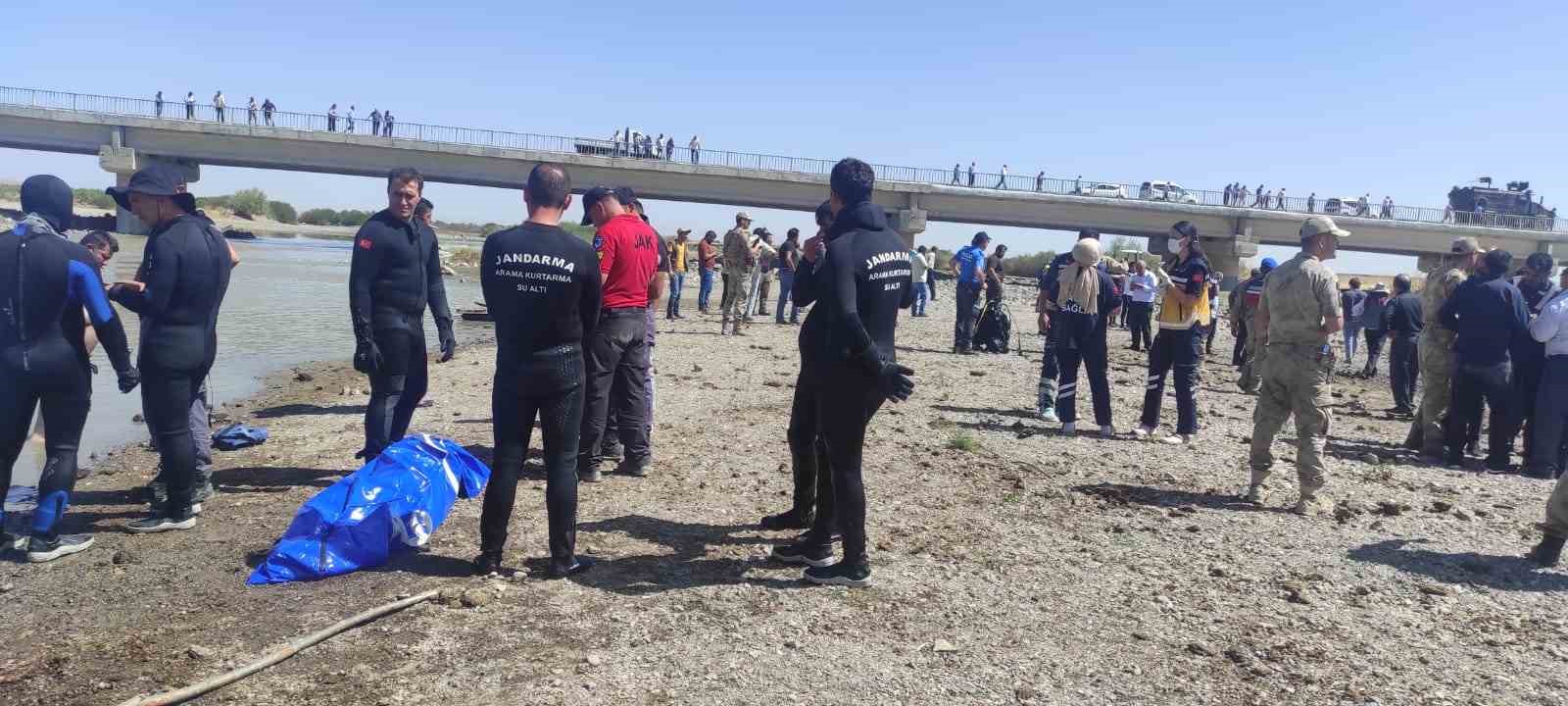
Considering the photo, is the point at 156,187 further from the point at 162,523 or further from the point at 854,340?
the point at 854,340

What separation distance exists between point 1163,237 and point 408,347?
54142mm

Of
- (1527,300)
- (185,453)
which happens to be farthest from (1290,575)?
(1527,300)

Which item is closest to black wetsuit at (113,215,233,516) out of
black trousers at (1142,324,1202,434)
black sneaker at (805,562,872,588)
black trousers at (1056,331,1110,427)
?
black sneaker at (805,562,872,588)

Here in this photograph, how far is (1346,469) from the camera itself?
8484 mm

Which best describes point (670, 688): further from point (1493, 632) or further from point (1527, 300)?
point (1527, 300)

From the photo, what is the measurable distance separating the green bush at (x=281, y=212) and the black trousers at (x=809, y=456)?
3979 inches

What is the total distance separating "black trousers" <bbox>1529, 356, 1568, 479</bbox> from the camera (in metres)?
8.27

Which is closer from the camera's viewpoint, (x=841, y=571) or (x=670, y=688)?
(x=670, y=688)

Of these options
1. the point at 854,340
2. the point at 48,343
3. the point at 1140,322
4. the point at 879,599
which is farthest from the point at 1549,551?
the point at 1140,322

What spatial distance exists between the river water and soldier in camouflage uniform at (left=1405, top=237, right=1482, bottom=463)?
1150 cm

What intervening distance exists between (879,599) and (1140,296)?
12.6 metres

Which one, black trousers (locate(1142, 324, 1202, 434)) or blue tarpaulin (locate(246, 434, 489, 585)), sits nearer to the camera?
blue tarpaulin (locate(246, 434, 489, 585))

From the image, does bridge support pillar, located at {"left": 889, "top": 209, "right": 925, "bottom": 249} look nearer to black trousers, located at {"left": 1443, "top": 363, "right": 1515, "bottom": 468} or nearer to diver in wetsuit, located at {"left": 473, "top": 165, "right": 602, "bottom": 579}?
black trousers, located at {"left": 1443, "top": 363, "right": 1515, "bottom": 468}

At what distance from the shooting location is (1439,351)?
9203 millimetres
